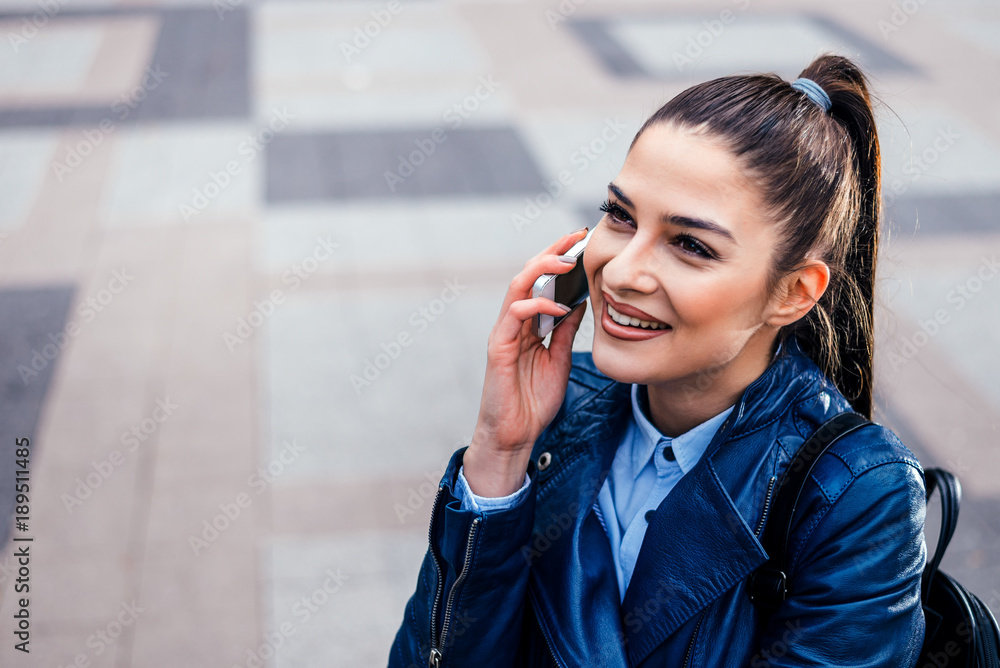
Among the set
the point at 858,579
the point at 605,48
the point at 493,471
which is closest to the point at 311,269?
the point at 493,471

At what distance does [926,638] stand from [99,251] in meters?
5.44

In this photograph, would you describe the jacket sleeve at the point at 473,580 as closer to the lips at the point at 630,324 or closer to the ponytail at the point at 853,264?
the lips at the point at 630,324

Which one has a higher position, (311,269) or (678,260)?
(678,260)

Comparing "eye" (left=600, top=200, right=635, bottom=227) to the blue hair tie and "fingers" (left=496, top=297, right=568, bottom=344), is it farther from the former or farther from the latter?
the blue hair tie

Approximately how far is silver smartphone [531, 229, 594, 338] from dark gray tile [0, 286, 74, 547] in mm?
2969

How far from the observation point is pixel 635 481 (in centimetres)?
184

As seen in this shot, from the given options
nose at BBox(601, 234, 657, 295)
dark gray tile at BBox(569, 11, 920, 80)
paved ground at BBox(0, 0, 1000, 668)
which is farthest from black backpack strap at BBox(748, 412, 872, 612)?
dark gray tile at BBox(569, 11, 920, 80)

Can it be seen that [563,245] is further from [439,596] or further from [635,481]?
[439,596]

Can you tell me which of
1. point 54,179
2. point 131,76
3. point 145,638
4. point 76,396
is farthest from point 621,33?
point 145,638

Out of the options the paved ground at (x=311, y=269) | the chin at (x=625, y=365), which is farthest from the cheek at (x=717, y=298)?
the paved ground at (x=311, y=269)

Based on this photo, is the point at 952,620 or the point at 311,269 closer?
the point at 952,620

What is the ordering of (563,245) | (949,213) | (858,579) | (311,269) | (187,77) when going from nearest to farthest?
(858,579) → (563,245) → (311,269) → (949,213) → (187,77)

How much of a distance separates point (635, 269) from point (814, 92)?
0.46m

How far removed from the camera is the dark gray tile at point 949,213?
6195mm
